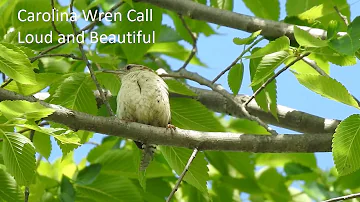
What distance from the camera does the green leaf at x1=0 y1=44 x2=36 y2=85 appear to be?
314 centimetres

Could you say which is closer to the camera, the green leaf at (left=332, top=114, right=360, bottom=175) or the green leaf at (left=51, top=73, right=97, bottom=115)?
the green leaf at (left=332, top=114, right=360, bottom=175)

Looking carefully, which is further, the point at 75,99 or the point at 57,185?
the point at 57,185

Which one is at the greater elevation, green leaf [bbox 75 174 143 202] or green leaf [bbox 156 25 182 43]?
green leaf [bbox 156 25 182 43]

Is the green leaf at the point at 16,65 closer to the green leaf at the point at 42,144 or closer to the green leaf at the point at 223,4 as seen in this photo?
the green leaf at the point at 42,144

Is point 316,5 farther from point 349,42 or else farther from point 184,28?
point 349,42

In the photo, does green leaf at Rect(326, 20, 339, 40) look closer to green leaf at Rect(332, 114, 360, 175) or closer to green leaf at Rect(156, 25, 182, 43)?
green leaf at Rect(332, 114, 360, 175)

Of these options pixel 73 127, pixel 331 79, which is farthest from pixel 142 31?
pixel 331 79

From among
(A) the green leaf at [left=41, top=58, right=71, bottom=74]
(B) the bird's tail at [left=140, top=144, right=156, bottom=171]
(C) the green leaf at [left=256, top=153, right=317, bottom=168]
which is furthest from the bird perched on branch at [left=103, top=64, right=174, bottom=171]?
(C) the green leaf at [left=256, top=153, right=317, bottom=168]

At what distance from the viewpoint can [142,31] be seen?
200 inches

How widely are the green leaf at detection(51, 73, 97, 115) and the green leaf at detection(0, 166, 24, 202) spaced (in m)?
0.60

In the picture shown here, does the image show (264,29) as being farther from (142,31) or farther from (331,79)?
(331,79)

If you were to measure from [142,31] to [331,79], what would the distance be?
7.22 ft

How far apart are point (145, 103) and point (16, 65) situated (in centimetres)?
142

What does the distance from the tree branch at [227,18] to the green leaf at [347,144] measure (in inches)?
66.6
